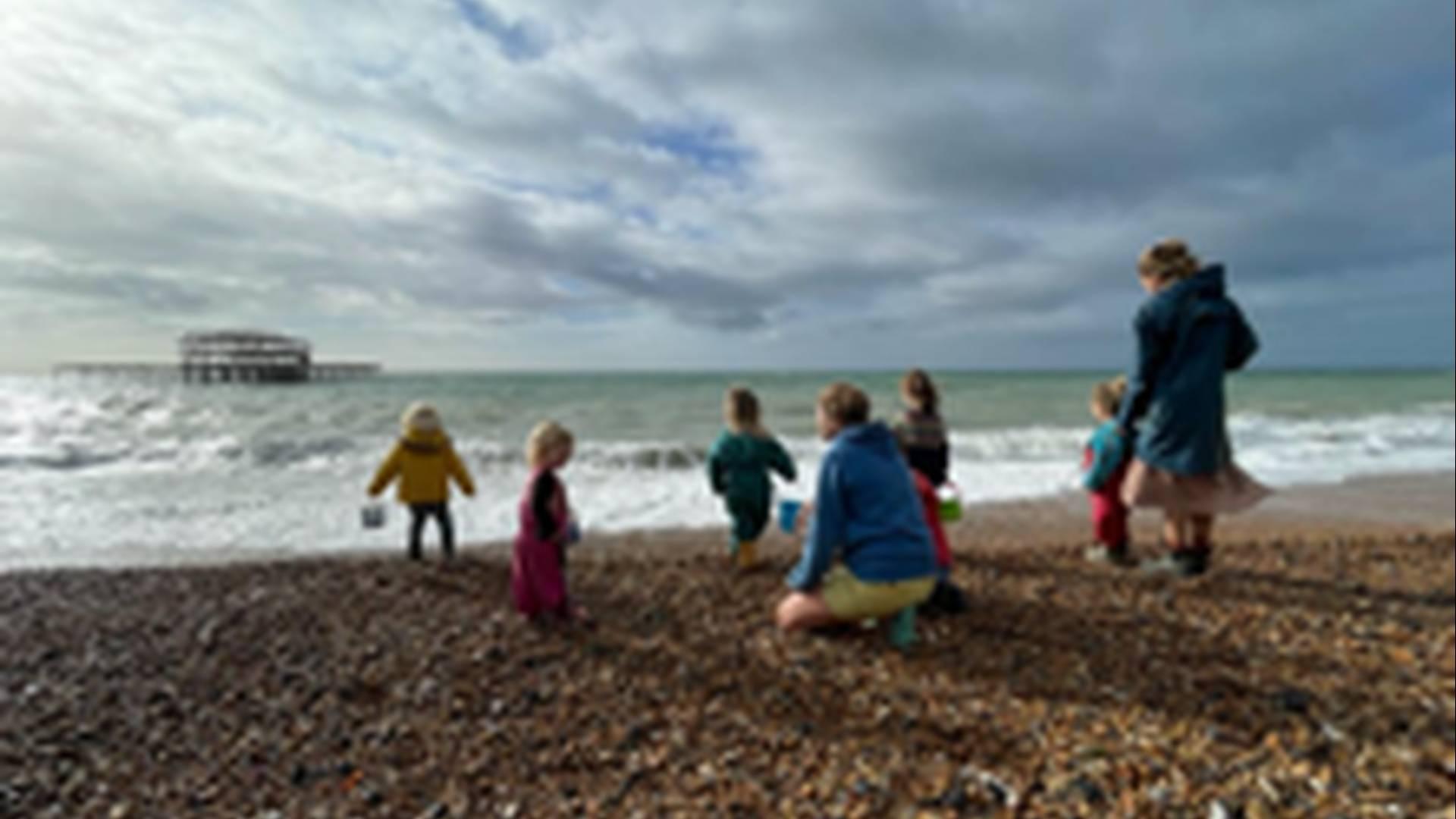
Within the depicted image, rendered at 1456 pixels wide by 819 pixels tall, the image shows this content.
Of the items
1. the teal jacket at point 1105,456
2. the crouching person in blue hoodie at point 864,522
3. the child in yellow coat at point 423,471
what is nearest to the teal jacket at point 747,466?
the crouching person in blue hoodie at point 864,522

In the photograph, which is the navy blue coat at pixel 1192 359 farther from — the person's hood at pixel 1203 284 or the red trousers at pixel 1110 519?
the red trousers at pixel 1110 519

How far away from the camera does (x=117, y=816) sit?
9.10 feet

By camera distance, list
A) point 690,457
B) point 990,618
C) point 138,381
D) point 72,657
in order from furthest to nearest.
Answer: point 138,381 → point 690,457 → point 990,618 → point 72,657

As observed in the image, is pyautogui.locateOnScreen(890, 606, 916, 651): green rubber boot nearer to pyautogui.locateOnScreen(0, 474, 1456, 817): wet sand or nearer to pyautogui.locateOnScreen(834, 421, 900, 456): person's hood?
pyautogui.locateOnScreen(0, 474, 1456, 817): wet sand

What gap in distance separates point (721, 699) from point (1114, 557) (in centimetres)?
427

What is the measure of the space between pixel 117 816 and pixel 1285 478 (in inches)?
574

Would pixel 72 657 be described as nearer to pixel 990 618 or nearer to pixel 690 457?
pixel 990 618

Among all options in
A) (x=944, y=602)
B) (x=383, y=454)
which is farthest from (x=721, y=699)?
(x=383, y=454)

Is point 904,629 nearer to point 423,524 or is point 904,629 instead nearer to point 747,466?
point 747,466

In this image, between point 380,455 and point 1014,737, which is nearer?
point 1014,737

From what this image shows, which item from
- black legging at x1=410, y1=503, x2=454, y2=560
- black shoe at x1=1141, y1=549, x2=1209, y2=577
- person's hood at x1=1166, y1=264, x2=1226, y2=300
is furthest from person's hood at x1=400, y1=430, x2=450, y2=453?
black shoe at x1=1141, y1=549, x2=1209, y2=577

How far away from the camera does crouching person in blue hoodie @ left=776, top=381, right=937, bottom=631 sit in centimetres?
393

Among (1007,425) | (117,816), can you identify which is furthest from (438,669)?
(1007,425)

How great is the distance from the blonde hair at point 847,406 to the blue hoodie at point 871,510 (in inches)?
2.7
